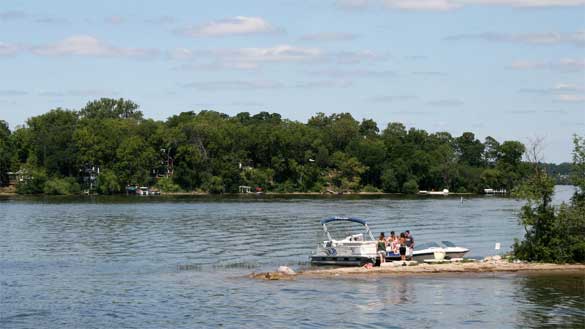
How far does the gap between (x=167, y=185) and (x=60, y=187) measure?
23.2m

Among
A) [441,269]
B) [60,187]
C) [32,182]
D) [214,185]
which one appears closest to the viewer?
[441,269]

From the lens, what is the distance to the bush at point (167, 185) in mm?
191000

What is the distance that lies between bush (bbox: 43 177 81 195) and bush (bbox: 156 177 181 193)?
58.2 ft

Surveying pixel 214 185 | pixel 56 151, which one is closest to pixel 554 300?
pixel 214 185

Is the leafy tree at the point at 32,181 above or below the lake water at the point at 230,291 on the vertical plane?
above

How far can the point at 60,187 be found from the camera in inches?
7328

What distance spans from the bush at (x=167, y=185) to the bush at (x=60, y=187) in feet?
58.2

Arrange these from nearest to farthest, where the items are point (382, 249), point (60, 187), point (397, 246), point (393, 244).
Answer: point (382, 249) → point (397, 246) → point (393, 244) → point (60, 187)

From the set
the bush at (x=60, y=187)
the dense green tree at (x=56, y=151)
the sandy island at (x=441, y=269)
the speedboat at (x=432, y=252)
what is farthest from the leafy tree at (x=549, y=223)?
the dense green tree at (x=56, y=151)

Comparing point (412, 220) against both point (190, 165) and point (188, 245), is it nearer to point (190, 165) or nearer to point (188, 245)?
point (188, 245)

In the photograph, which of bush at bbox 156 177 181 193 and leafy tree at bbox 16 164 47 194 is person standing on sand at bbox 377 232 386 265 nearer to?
bush at bbox 156 177 181 193

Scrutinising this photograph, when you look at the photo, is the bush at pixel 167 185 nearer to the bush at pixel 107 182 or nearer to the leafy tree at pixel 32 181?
the bush at pixel 107 182

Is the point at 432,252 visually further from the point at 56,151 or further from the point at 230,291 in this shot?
the point at 56,151

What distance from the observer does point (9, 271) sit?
50.5 metres
